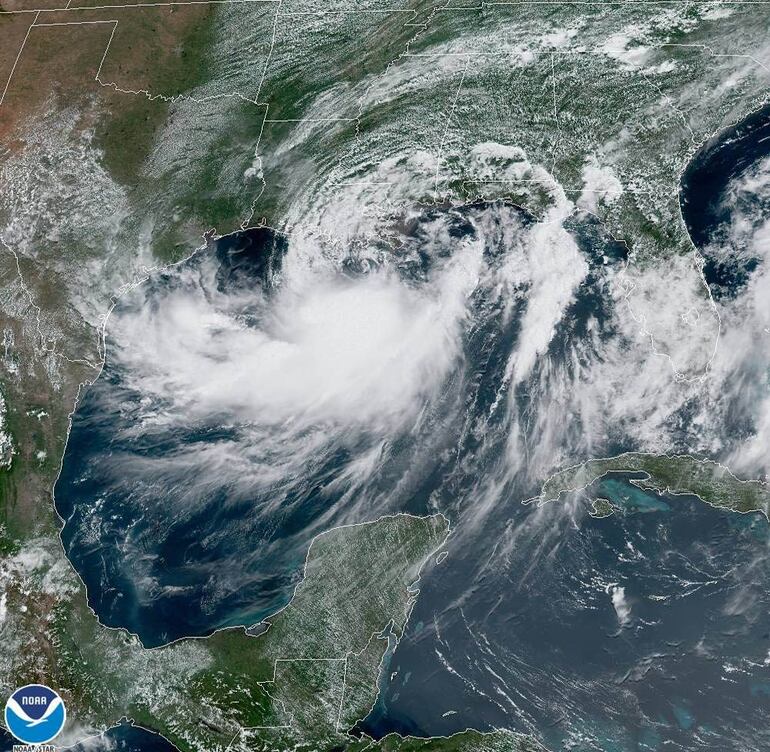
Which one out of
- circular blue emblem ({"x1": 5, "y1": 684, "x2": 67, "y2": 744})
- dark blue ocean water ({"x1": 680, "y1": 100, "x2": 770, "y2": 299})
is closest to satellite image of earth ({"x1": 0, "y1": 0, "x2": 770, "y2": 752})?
dark blue ocean water ({"x1": 680, "y1": 100, "x2": 770, "y2": 299})

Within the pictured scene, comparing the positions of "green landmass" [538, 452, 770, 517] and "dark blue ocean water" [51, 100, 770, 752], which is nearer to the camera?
"dark blue ocean water" [51, 100, 770, 752]

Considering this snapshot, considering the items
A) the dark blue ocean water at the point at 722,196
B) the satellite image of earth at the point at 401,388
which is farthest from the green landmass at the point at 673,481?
the dark blue ocean water at the point at 722,196

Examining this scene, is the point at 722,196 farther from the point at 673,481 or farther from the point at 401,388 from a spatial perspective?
the point at 401,388

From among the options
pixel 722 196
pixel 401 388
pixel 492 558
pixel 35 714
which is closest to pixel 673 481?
pixel 492 558

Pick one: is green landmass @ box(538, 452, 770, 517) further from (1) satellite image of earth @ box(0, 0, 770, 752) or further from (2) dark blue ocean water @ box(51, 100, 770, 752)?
(2) dark blue ocean water @ box(51, 100, 770, 752)

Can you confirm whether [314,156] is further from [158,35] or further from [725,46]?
[725,46]

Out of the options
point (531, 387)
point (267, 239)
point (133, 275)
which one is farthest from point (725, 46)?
point (133, 275)

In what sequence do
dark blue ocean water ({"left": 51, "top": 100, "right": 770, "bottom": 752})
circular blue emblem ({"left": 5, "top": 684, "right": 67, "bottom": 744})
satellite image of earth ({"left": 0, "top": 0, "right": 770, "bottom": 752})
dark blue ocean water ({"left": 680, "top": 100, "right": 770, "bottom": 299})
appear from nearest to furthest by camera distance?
dark blue ocean water ({"left": 51, "top": 100, "right": 770, "bottom": 752}) → satellite image of earth ({"left": 0, "top": 0, "right": 770, "bottom": 752}) → circular blue emblem ({"left": 5, "top": 684, "right": 67, "bottom": 744}) → dark blue ocean water ({"left": 680, "top": 100, "right": 770, "bottom": 299})

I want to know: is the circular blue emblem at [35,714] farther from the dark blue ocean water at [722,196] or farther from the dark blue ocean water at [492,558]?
the dark blue ocean water at [722,196]
